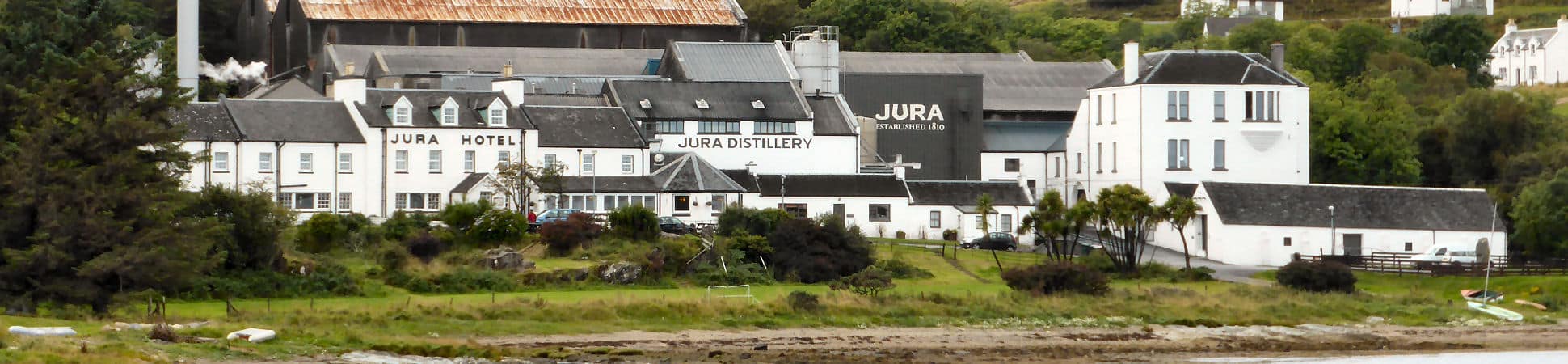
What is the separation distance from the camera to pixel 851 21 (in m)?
120

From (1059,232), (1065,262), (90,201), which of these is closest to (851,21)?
(1059,232)

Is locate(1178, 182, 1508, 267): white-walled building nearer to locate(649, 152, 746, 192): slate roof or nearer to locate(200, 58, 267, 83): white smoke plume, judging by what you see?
locate(649, 152, 746, 192): slate roof

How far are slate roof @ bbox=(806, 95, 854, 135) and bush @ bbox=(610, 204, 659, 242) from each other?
17.5 m

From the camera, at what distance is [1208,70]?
8938 cm

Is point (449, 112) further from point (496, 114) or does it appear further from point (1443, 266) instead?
point (1443, 266)

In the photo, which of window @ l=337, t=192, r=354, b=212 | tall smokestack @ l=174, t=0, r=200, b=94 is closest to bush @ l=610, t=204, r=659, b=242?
window @ l=337, t=192, r=354, b=212

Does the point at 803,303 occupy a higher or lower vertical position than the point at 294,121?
lower

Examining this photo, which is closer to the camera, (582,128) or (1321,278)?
(1321,278)

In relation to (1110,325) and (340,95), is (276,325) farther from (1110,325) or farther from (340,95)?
(340,95)

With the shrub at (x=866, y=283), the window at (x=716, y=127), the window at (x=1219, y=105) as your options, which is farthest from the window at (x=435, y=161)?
the window at (x=1219, y=105)

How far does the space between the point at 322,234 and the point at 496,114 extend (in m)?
13.3

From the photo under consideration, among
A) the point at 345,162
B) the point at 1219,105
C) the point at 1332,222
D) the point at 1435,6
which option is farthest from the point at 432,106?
the point at 1435,6

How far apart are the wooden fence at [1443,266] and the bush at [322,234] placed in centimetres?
2920

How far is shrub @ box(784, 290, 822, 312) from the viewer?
57.3 meters
